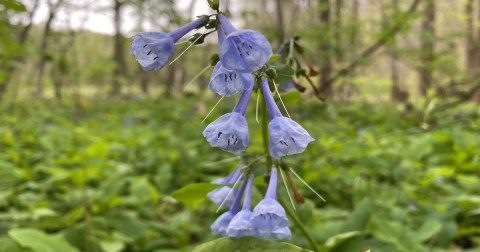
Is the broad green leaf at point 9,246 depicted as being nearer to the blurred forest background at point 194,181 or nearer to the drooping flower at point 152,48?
the blurred forest background at point 194,181

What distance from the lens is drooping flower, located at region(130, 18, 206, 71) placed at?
3.32 feet

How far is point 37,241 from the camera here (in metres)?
1.58

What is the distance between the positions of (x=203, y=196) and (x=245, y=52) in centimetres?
50

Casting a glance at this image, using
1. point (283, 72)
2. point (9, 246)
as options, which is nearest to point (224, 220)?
point (283, 72)

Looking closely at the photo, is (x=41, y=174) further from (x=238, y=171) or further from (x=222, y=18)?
(x=222, y=18)

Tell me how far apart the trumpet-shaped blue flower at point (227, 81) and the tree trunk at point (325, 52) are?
156 inches

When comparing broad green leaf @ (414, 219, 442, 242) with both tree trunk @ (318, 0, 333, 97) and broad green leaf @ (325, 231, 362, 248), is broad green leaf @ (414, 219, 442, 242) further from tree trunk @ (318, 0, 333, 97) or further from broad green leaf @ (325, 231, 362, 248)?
tree trunk @ (318, 0, 333, 97)

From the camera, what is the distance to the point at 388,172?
137 inches

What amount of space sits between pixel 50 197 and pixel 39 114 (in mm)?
5667

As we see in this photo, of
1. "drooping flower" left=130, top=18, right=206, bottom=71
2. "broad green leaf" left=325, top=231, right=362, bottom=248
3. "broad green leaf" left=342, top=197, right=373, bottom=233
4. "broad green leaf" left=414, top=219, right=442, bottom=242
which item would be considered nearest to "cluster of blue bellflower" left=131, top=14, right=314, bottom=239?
"drooping flower" left=130, top=18, right=206, bottom=71

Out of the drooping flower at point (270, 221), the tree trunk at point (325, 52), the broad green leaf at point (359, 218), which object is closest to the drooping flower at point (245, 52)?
the drooping flower at point (270, 221)

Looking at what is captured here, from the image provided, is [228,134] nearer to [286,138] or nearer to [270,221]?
[286,138]

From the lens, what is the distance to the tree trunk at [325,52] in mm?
6210

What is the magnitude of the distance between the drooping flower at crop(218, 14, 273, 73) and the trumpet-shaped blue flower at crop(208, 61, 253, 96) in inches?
3.3
